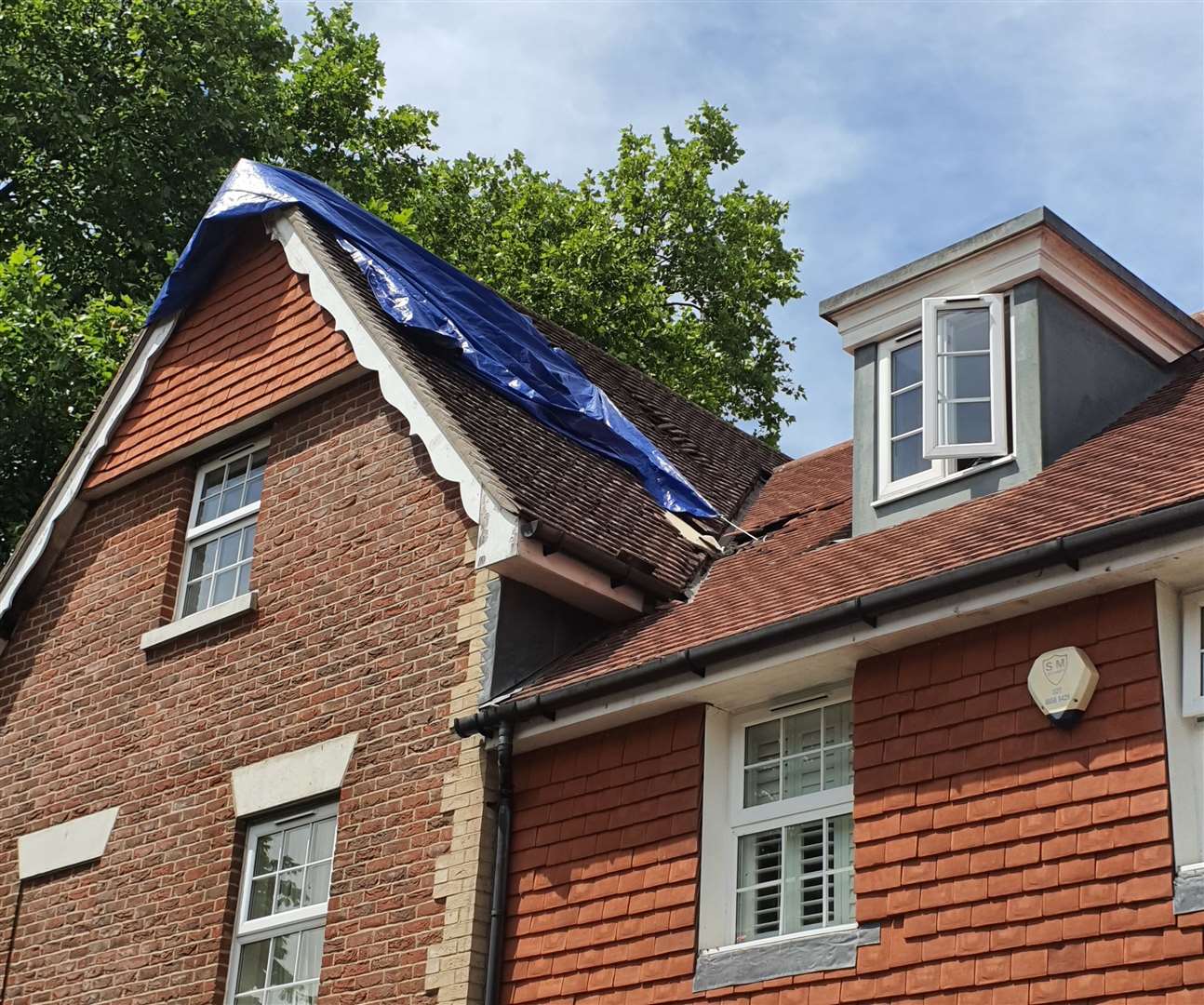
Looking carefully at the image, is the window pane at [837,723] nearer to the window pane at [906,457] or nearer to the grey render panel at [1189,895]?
the window pane at [906,457]

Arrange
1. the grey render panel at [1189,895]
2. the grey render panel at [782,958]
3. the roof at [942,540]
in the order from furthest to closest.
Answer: the roof at [942,540] < the grey render panel at [782,958] < the grey render panel at [1189,895]

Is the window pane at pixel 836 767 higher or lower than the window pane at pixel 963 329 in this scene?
lower

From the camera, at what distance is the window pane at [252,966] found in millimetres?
12195

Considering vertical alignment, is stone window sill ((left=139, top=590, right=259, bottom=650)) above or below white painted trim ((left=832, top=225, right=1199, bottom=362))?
below

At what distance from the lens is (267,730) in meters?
12.9

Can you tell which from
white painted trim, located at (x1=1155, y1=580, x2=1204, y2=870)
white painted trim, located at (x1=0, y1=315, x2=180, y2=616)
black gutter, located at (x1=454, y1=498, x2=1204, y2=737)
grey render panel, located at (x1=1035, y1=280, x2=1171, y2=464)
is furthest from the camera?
white painted trim, located at (x1=0, y1=315, x2=180, y2=616)

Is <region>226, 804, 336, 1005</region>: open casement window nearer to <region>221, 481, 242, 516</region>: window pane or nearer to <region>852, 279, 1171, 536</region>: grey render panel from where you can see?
<region>221, 481, 242, 516</region>: window pane

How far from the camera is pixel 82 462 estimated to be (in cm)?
1581

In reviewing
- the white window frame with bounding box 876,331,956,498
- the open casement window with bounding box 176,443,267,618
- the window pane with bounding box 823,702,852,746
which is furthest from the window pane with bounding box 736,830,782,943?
the open casement window with bounding box 176,443,267,618

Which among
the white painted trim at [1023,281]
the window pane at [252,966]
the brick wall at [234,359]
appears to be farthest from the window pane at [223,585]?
the white painted trim at [1023,281]

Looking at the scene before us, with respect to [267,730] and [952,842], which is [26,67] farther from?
[952,842]

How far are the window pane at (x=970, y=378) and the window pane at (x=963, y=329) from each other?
87mm

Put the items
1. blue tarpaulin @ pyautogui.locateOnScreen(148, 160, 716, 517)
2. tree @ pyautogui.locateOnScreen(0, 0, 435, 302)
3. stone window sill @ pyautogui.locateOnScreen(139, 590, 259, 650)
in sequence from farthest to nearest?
tree @ pyautogui.locateOnScreen(0, 0, 435, 302)
blue tarpaulin @ pyautogui.locateOnScreen(148, 160, 716, 517)
stone window sill @ pyautogui.locateOnScreen(139, 590, 259, 650)

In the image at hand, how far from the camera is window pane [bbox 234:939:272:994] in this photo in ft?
40.0
